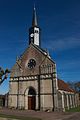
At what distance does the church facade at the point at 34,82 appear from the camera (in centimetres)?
3494

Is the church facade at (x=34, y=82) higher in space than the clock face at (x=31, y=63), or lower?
lower

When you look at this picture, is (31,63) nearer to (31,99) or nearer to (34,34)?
(31,99)

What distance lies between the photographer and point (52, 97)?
34.6 meters

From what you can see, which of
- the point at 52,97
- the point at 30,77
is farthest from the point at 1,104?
the point at 52,97

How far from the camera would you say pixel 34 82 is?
124ft

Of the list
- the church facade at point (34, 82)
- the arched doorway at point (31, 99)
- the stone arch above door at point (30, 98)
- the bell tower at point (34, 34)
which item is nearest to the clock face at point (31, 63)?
the church facade at point (34, 82)

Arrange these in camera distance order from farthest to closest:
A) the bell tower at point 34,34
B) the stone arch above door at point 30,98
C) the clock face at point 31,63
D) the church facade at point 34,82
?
the bell tower at point 34,34 < the clock face at point 31,63 < the stone arch above door at point 30,98 < the church facade at point 34,82

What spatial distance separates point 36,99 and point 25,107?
11.6 feet

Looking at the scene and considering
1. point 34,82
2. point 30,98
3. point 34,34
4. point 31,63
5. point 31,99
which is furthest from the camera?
point 34,34

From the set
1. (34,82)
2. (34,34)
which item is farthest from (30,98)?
(34,34)

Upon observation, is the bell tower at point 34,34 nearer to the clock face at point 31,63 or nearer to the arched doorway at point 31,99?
the clock face at point 31,63

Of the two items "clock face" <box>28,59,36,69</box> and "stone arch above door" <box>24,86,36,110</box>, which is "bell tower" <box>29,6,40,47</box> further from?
"stone arch above door" <box>24,86,36,110</box>

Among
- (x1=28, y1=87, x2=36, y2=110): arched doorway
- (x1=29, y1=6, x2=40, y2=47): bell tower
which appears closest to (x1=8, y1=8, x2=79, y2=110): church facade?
(x1=28, y1=87, x2=36, y2=110): arched doorway

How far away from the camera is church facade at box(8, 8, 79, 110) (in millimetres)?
34938
